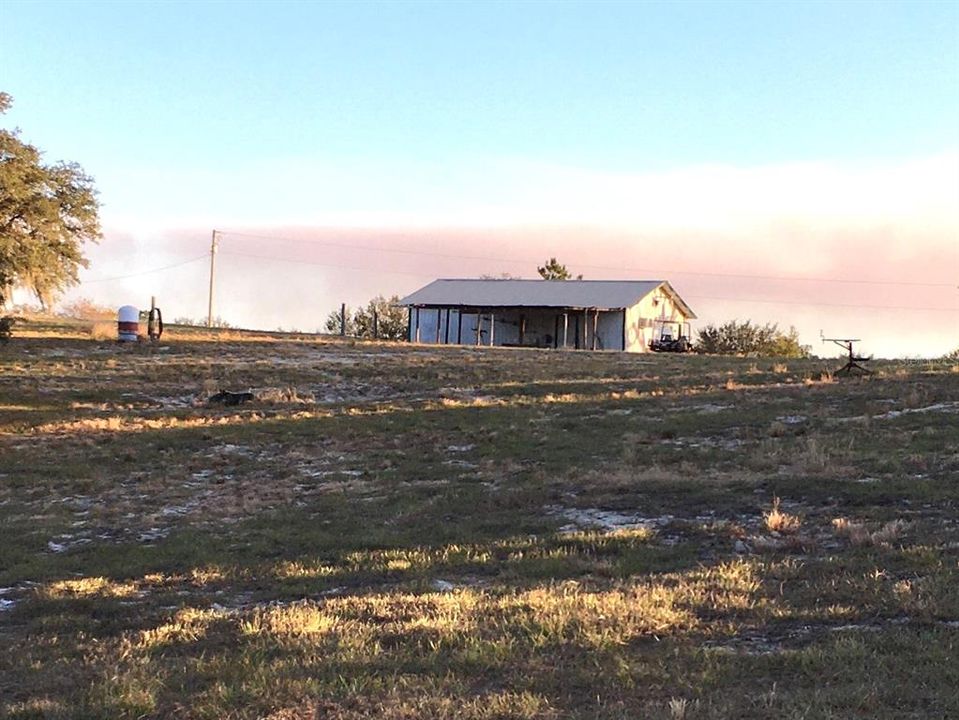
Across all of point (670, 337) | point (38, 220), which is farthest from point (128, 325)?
point (670, 337)

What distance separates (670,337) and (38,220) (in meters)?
44.7

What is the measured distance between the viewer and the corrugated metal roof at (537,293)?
58.4 m

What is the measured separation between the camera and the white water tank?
119 ft

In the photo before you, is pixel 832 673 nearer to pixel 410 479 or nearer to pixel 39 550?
pixel 39 550

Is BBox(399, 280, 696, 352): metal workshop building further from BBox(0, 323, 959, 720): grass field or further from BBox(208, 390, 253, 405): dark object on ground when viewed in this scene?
BBox(0, 323, 959, 720): grass field

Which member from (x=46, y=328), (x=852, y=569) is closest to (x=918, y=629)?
(x=852, y=569)

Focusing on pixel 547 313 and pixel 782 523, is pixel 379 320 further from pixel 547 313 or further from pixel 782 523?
pixel 782 523

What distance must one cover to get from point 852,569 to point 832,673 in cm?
266

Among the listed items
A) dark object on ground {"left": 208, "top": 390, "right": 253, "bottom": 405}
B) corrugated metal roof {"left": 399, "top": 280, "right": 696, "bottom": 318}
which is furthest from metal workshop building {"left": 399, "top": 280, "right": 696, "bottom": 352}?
dark object on ground {"left": 208, "top": 390, "right": 253, "bottom": 405}

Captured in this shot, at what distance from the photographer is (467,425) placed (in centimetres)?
2030

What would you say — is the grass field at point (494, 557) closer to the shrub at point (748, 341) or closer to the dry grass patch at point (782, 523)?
the dry grass patch at point (782, 523)

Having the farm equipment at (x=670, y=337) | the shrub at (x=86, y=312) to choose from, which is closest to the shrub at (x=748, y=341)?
the farm equipment at (x=670, y=337)

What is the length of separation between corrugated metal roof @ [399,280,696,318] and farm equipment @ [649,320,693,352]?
1860 millimetres

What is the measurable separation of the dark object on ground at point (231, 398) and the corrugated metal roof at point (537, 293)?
34.4 m
